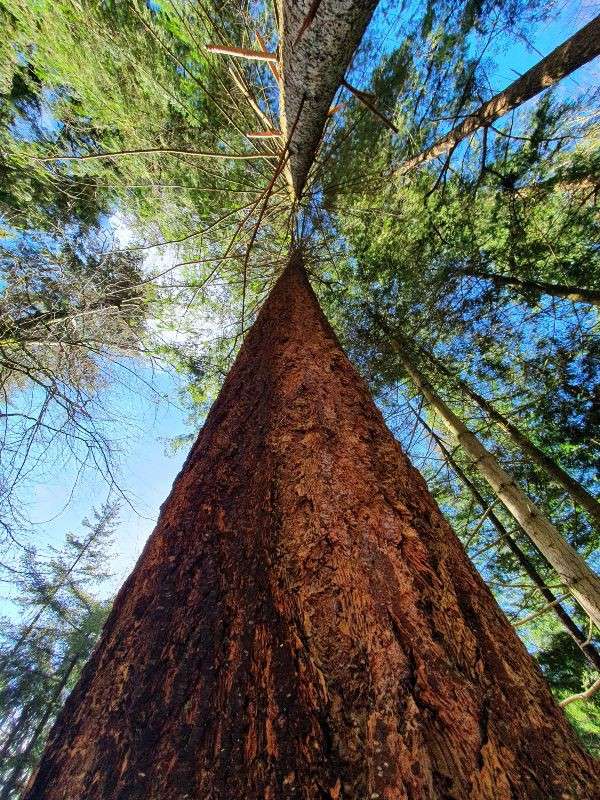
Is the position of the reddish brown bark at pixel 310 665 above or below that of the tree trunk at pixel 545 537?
below

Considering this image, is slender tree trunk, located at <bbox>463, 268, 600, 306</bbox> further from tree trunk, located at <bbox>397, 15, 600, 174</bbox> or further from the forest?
tree trunk, located at <bbox>397, 15, 600, 174</bbox>

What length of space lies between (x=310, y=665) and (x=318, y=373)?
1068 mm

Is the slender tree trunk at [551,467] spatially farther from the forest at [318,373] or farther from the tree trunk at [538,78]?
the tree trunk at [538,78]

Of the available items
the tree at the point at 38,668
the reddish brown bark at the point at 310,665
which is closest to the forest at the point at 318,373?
the reddish brown bark at the point at 310,665

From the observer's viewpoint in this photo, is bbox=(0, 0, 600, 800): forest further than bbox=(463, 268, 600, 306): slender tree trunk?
No

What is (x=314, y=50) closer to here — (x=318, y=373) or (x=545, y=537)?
(x=318, y=373)

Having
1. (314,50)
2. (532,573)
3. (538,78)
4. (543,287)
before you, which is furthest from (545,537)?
(538,78)

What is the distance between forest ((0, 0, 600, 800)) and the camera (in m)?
0.61

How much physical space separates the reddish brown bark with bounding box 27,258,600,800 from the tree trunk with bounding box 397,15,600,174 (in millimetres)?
4102

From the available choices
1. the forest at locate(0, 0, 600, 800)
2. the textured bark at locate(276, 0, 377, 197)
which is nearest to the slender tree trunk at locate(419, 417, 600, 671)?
the forest at locate(0, 0, 600, 800)

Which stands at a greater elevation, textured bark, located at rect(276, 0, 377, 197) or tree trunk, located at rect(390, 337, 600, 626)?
textured bark, located at rect(276, 0, 377, 197)

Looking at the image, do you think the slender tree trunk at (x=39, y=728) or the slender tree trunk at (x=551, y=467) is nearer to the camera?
the slender tree trunk at (x=551, y=467)

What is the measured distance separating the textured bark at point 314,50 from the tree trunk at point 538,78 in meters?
1.96

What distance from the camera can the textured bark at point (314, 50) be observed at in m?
1.90
